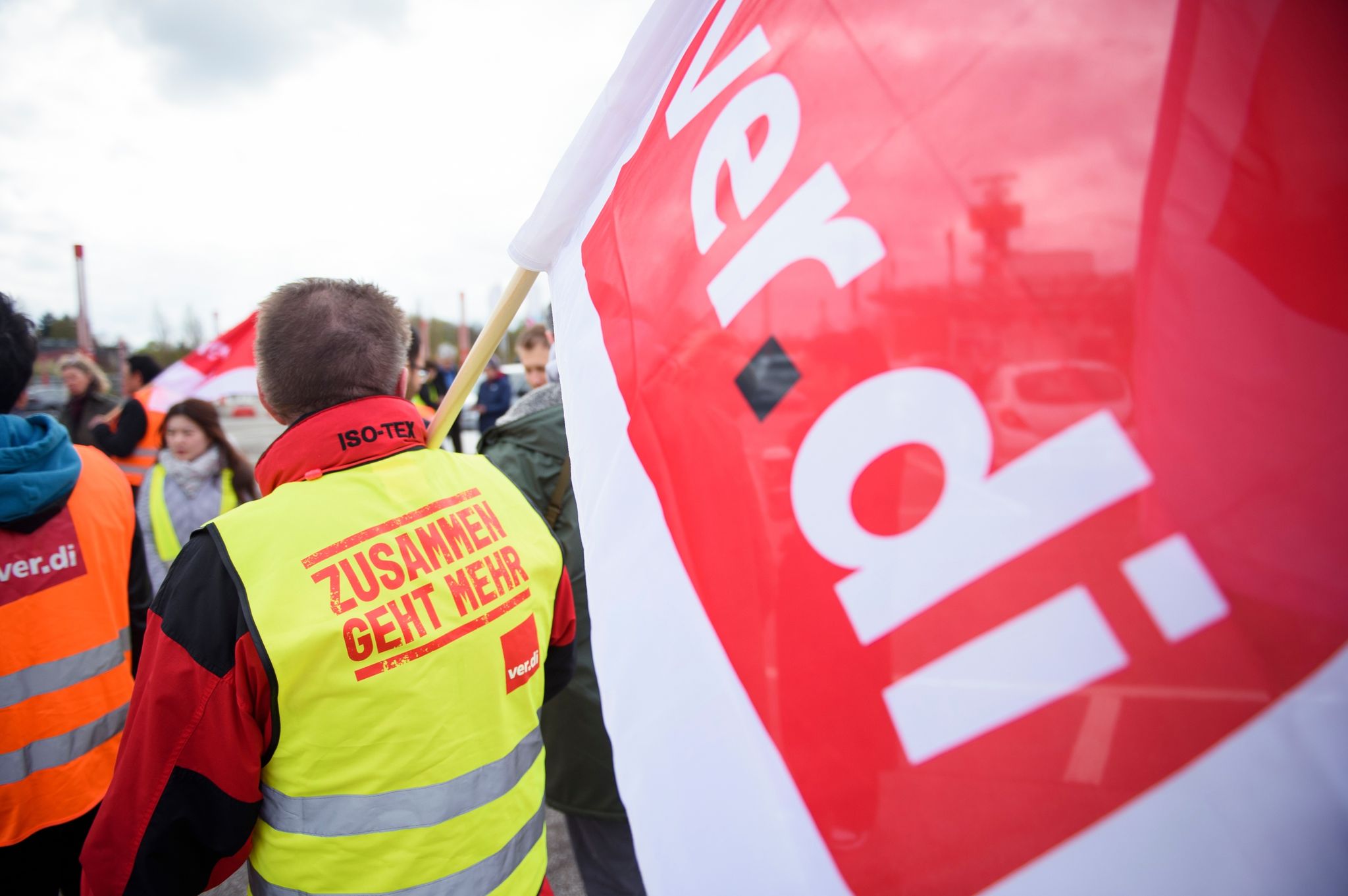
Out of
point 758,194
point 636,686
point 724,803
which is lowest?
point 724,803

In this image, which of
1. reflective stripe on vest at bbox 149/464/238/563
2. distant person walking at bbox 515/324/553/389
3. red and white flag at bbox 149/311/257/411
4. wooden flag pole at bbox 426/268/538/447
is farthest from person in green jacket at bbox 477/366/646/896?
red and white flag at bbox 149/311/257/411

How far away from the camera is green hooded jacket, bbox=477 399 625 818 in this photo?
1998 millimetres

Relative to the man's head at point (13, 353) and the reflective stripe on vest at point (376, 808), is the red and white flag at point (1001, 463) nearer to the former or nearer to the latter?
the reflective stripe on vest at point (376, 808)

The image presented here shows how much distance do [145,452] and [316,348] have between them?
335 centimetres

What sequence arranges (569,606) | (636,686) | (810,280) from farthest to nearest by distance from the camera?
(569,606)
(636,686)
(810,280)

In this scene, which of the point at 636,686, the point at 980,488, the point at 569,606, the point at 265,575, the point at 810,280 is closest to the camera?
the point at 980,488

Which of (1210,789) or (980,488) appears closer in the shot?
(1210,789)

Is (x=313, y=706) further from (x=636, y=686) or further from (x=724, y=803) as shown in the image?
(x=724, y=803)

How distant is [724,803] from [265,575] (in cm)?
80

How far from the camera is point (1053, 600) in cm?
57

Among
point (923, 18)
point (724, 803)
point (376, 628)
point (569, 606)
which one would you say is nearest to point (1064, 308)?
point (923, 18)

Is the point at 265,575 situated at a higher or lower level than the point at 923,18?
lower

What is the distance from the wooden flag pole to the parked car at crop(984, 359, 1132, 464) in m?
0.80

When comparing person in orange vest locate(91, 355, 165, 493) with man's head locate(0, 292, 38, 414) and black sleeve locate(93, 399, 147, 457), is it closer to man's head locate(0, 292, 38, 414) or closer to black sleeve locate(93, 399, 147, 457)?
black sleeve locate(93, 399, 147, 457)
